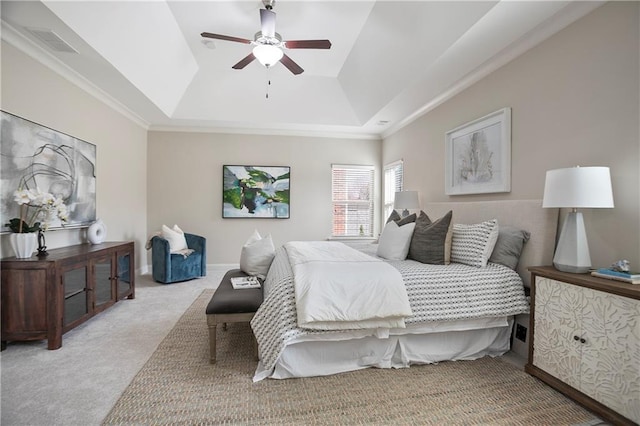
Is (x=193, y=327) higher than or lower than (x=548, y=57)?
lower

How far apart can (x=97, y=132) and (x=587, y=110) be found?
525 centimetres

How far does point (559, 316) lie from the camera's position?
201 cm

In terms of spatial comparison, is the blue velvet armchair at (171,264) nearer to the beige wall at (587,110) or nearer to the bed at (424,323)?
the bed at (424,323)

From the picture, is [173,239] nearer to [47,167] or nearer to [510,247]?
[47,167]

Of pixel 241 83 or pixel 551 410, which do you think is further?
pixel 241 83

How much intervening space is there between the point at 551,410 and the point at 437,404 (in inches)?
26.3

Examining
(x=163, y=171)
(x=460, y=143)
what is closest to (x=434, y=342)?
(x=460, y=143)

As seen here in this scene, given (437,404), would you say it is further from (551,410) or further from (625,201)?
(625,201)

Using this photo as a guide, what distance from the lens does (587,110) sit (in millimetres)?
2242

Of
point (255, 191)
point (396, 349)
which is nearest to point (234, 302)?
point (396, 349)

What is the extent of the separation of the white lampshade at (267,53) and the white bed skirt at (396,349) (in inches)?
99.4

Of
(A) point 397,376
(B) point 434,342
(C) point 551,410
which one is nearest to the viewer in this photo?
(C) point 551,410

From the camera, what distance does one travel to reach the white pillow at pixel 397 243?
3.02 m

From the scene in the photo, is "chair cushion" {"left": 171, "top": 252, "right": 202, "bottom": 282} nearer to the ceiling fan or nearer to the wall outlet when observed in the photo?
the ceiling fan
